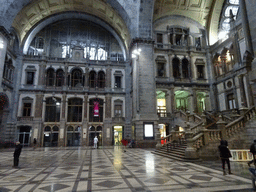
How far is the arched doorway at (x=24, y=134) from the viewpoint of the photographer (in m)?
24.9

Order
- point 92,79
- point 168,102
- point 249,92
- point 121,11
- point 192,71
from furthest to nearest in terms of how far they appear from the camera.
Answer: point 92,79
point 192,71
point 121,11
point 168,102
point 249,92

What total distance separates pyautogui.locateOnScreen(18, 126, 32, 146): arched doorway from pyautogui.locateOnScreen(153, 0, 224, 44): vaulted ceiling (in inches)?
962

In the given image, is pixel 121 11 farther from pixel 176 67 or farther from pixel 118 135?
pixel 118 135

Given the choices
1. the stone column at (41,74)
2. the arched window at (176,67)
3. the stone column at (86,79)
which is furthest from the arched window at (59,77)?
the arched window at (176,67)

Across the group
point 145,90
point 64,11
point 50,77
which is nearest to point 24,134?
point 50,77

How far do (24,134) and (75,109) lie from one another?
7.73 m

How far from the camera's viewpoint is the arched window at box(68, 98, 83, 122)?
88.7 feet

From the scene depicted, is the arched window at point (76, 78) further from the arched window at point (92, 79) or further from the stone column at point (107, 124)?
the stone column at point (107, 124)

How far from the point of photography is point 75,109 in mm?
27391

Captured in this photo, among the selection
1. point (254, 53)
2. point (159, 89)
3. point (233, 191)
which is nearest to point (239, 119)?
point (254, 53)

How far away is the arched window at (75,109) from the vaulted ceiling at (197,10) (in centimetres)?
1706

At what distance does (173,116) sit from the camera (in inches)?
873

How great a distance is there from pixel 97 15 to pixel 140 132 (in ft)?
67.9

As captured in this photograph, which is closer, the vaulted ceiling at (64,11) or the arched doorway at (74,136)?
the vaulted ceiling at (64,11)
